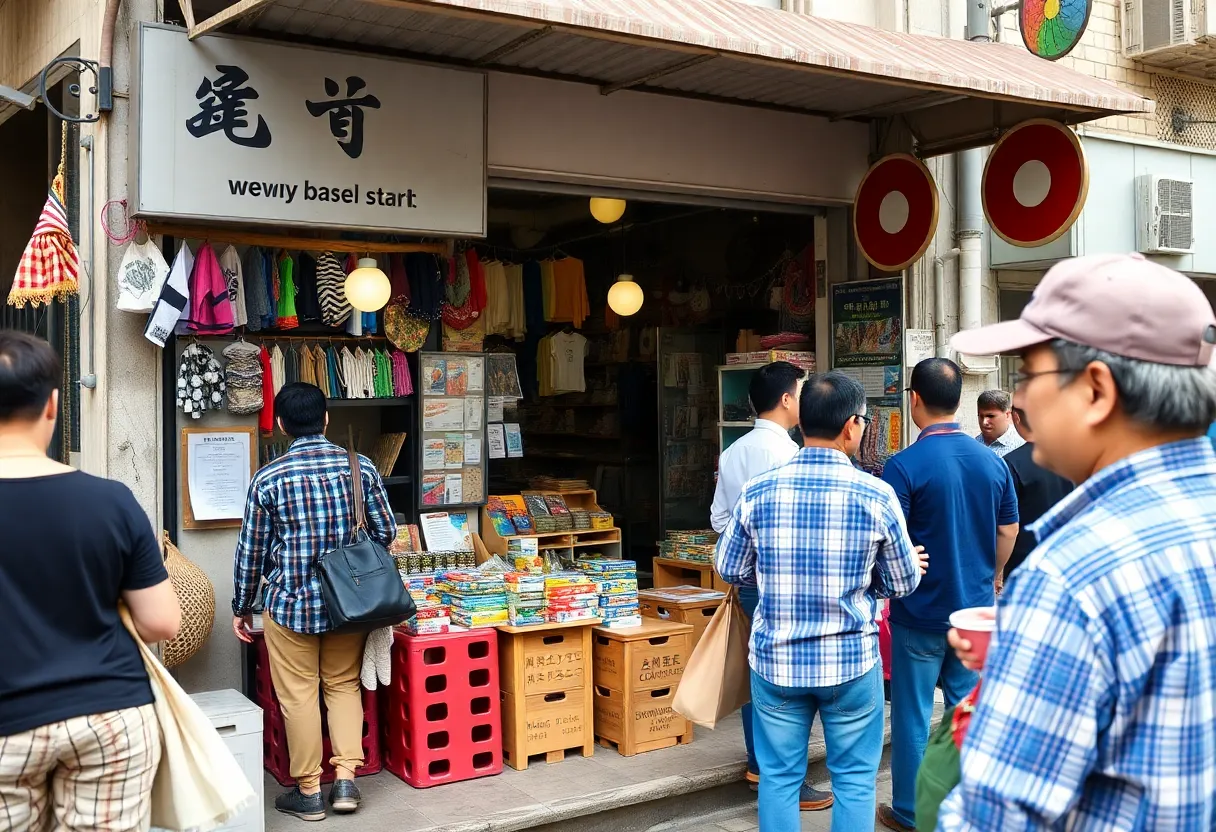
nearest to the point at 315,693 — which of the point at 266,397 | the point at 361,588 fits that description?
the point at 361,588

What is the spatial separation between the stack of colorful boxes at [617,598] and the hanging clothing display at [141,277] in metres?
2.81

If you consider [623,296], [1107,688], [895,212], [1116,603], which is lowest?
[1107,688]

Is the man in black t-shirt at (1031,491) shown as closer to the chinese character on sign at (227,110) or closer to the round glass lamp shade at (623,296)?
the chinese character on sign at (227,110)

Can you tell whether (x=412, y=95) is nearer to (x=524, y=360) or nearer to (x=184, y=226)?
(x=184, y=226)

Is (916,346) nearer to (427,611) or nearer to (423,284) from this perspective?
(423,284)

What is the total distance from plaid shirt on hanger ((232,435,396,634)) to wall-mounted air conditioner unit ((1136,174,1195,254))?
7.05m

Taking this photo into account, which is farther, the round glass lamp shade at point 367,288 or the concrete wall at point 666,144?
the concrete wall at point 666,144

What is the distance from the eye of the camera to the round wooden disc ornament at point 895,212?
7.38 m

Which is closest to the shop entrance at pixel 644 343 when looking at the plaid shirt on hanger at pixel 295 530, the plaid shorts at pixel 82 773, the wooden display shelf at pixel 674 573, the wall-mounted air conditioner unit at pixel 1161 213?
the wooden display shelf at pixel 674 573

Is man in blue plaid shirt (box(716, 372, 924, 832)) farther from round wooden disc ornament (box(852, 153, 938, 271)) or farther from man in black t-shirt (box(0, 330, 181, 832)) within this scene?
round wooden disc ornament (box(852, 153, 938, 271))

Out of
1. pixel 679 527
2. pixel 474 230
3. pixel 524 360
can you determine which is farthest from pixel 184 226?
pixel 679 527

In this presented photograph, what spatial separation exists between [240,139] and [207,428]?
153 centimetres

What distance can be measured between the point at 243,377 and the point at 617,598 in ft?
7.84

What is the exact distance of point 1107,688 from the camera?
5.55 ft
